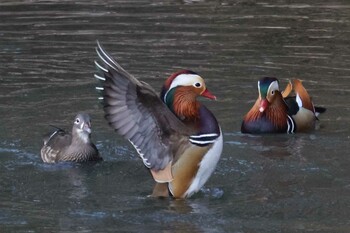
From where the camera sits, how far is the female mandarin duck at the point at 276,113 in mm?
11297

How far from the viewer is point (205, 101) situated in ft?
40.3

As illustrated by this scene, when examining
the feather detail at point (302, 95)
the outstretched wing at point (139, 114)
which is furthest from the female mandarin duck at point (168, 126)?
the feather detail at point (302, 95)

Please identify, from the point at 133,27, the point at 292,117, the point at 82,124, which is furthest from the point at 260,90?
the point at 133,27

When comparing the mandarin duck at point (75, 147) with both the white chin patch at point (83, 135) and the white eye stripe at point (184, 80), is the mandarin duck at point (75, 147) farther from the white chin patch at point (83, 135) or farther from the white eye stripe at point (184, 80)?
the white eye stripe at point (184, 80)

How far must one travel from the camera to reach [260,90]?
11.4 m

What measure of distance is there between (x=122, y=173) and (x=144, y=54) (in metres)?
4.83

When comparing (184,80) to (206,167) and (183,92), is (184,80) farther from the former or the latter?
(206,167)

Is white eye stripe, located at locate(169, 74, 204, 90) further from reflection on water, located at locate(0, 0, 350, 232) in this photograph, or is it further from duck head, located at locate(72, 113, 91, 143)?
duck head, located at locate(72, 113, 91, 143)

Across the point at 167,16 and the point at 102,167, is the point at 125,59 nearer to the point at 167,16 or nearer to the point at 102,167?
the point at 167,16

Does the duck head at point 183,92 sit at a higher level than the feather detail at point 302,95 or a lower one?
higher

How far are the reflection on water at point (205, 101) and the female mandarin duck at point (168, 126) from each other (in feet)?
0.75

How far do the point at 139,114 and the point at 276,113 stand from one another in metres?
3.20

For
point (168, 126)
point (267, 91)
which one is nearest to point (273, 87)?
point (267, 91)

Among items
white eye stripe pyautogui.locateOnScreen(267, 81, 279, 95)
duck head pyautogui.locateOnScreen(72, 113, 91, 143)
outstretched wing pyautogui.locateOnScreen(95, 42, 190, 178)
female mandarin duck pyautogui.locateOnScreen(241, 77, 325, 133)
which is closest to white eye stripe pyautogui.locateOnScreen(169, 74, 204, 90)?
outstretched wing pyautogui.locateOnScreen(95, 42, 190, 178)
